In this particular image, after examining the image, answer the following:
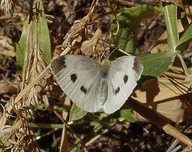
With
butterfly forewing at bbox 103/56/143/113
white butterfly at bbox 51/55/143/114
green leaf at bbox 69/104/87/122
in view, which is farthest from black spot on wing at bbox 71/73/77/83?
green leaf at bbox 69/104/87/122

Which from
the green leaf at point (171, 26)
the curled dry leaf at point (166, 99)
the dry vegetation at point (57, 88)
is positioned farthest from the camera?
the curled dry leaf at point (166, 99)

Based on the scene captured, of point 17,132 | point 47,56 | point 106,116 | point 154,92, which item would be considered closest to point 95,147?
point 106,116

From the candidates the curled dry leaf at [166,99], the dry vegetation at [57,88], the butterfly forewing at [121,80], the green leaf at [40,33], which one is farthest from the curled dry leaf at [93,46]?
the curled dry leaf at [166,99]

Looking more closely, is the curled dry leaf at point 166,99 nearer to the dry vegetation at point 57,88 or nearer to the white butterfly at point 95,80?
the dry vegetation at point 57,88

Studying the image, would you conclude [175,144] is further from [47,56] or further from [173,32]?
[47,56]

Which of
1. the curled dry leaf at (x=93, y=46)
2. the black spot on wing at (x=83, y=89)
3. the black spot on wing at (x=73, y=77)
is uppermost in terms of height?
the curled dry leaf at (x=93, y=46)

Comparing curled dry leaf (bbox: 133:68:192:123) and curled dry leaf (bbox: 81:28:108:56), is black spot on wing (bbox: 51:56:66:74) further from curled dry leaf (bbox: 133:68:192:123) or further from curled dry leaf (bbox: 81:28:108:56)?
curled dry leaf (bbox: 133:68:192:123)

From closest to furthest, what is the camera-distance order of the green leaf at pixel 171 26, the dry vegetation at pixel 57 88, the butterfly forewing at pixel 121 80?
1. the butterfly forewing at pixel 121 80
2. the dry vegetation at pixel 57 88
3. the green leaf at pixel 171 26

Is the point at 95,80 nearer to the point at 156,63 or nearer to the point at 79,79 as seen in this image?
the point at 79,79
